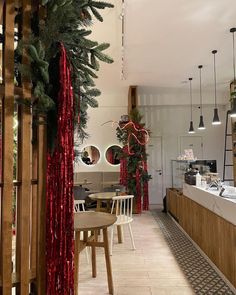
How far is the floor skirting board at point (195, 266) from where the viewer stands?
2.90m

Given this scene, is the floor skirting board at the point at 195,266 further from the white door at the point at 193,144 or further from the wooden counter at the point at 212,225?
the white door at the point at 193,144

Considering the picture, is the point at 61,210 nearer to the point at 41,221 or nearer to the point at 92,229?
the point at 41,221

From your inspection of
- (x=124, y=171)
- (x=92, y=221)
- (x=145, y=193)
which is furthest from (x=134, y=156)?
(x=92, y=221)

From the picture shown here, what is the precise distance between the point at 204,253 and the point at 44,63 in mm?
3557

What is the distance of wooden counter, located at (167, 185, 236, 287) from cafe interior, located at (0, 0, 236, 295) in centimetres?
2

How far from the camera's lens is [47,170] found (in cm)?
156

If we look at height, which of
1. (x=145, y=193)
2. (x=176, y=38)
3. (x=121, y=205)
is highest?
(x=176, y=38)

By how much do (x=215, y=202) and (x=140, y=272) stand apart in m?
1.33

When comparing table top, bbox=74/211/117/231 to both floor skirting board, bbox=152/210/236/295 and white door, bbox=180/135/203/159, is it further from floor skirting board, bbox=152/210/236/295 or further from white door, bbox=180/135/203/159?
white door, bbox=180/135/203/159

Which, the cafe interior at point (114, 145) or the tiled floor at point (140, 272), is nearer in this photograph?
the cafe interior at point (114, 145)

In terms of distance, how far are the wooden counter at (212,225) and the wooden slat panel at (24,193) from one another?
221 cm

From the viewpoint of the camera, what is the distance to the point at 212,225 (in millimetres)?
3496

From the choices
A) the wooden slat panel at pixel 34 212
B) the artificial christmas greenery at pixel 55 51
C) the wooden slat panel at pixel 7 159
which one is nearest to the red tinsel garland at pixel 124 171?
the artificial christmas greenery at pixel 55 51

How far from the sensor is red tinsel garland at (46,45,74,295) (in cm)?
151
